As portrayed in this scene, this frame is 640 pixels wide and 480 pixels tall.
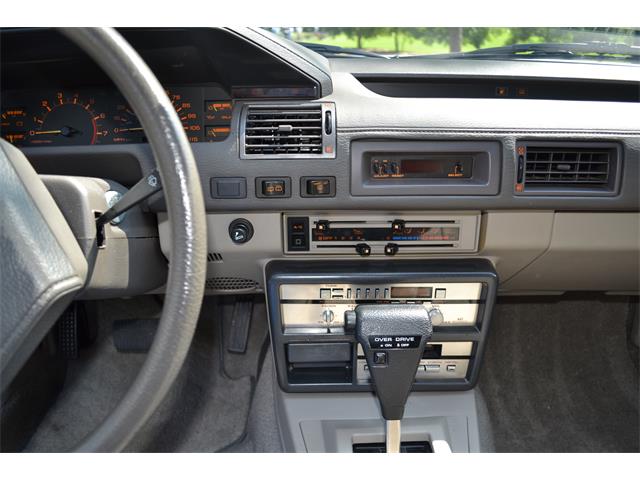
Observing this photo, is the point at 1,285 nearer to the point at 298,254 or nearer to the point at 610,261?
the point at 298,254

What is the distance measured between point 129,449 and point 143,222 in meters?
0.90

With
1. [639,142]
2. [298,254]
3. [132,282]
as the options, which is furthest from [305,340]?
[639,142]

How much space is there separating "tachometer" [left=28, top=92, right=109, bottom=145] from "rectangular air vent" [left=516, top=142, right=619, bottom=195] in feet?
3.91

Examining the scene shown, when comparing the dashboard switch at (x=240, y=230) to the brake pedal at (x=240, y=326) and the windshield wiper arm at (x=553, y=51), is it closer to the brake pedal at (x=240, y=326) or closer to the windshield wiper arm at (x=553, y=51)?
the brake pedal at (x=240, y=326)

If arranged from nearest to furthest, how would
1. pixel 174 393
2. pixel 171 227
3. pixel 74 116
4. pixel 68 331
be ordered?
pixel 171 227 < pixel 74 116 < pixel 68 331 < pixel 174 393

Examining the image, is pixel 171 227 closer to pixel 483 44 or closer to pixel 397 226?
pixel 397 226

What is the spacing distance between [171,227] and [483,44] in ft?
4.51

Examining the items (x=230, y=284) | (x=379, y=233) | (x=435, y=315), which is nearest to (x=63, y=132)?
(x=230, y=284)

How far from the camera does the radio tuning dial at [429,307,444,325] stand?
167cm

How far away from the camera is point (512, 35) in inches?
66.2

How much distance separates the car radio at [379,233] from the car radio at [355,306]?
0.20ft

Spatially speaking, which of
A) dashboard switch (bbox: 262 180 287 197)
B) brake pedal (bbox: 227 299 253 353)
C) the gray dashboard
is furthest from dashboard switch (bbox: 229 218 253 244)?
brake pedal (bbox: 227 299 253 353)

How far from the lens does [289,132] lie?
1.49 m

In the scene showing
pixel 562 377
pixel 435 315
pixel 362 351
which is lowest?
pixel 562 377
